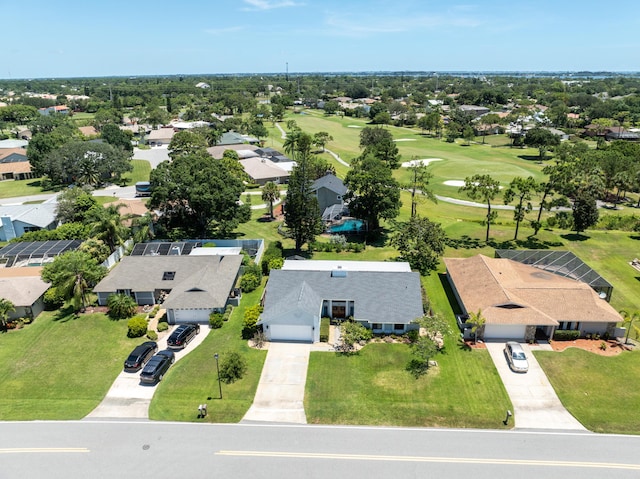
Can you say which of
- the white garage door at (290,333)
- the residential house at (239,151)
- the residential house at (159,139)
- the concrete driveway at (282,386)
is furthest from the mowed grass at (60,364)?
the residential house at (159,139)

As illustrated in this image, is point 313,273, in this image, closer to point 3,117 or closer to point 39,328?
point 39,328

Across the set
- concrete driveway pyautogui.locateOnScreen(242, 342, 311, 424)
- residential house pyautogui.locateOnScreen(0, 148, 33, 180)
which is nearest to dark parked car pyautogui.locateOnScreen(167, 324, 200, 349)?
concrete driveway pyautogui.locateOnScreen(242, 342, 311, 424)

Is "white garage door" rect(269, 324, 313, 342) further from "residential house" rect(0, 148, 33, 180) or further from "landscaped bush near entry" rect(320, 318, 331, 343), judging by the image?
"residential house" rect(0, 148, 33, 180)

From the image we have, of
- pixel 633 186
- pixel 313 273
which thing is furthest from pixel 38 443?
pixel 633 186

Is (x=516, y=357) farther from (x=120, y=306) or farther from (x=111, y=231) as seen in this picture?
(x=111, y=231)

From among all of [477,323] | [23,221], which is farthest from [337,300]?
[23,221]
